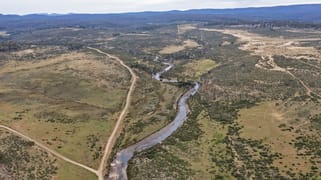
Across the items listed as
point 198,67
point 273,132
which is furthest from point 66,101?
point 198,67

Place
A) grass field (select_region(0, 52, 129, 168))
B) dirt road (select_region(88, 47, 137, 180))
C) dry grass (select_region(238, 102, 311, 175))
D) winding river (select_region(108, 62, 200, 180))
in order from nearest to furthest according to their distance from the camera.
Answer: winding river (select_region(108, 62, 200, 180)) < dry grass (select_region(238, 102, 311, 175)) < dirt road (select_region(88, 47, 137, 180)) < grass field (select_region(0, 52, 129, 168))

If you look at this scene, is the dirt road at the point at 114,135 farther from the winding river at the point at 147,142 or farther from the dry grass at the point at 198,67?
the dry grass at the point at 198,67

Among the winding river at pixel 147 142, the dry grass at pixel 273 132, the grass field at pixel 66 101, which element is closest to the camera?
the winding river at pixel 147 142

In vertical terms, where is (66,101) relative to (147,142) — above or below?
above

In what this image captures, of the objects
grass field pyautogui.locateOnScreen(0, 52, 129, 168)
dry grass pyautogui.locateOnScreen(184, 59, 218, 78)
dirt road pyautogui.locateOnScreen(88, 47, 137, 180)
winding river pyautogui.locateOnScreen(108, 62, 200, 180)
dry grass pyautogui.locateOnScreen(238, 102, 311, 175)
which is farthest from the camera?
dry grass pyautogui.locateOnScreen(184, 59, 218, 78)

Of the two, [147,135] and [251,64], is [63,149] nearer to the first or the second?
[147,135]

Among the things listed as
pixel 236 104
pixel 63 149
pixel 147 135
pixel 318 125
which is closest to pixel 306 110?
pixel 318 125

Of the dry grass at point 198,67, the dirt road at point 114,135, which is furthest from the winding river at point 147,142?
the dry grass at point 198,67

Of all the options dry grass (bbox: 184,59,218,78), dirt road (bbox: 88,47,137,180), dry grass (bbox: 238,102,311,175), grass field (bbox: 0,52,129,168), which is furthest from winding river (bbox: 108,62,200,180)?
dry grass (bbox: 184,59,218,78)

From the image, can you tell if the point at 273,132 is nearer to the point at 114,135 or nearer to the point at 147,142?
the point at 147,142

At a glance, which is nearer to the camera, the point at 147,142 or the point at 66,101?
the point at 147,142

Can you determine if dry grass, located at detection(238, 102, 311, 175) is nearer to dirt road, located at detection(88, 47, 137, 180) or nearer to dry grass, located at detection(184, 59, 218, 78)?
dirt road, located at detection(88, 47, 137, 180)

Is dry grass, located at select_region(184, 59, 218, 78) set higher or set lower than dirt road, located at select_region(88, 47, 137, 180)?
lower
